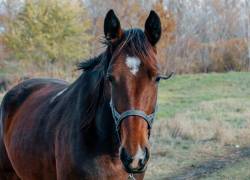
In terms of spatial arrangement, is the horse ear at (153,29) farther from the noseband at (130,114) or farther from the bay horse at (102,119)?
the noseband at (130,114)

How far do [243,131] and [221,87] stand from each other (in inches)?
415

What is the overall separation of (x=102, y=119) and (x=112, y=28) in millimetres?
571

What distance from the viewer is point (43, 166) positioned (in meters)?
3.24

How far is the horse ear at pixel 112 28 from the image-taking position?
251 cm

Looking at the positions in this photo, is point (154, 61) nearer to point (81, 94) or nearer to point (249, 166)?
point (81, 94)

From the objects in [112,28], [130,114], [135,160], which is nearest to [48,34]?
[112,28]

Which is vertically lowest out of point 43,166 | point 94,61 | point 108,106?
point 43,166

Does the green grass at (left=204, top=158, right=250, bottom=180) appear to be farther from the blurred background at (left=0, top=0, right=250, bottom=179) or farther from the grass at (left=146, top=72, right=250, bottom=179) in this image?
the blurred background at (left=0, top=0, right=250, bottom=179)

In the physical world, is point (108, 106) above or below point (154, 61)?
below

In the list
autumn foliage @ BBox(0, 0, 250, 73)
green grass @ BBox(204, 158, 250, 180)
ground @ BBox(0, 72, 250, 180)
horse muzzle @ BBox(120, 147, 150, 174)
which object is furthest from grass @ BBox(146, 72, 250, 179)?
autumn foliage @ BBox(0, 0, 250, 73)

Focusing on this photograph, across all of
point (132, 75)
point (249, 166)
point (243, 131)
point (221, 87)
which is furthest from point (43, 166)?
point (221, 87)

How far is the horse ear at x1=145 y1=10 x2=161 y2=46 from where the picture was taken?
2525 mm

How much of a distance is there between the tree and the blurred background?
63 millimetres

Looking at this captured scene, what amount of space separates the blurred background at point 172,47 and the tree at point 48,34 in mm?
63
